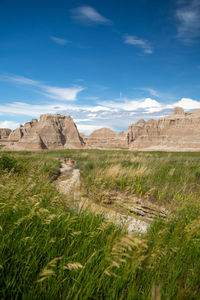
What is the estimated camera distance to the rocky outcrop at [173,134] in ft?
285

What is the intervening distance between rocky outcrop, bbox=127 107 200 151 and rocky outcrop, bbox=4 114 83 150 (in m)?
33.3

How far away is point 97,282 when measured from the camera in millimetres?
1550

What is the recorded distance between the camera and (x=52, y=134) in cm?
8850

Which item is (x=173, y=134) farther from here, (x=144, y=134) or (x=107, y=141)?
(x=107, y=141)

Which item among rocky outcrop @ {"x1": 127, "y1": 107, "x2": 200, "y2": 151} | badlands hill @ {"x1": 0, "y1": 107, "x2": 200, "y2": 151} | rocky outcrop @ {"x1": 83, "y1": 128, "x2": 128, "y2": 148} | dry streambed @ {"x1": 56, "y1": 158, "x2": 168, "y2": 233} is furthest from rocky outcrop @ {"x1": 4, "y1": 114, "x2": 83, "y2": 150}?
dry streambed @ {"x1": 56, "y1": 158, "x2": 168, "y2": 233}

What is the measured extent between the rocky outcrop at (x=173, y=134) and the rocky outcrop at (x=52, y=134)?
3327 cm

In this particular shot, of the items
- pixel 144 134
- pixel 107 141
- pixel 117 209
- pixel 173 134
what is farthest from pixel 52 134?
pixel 117 209

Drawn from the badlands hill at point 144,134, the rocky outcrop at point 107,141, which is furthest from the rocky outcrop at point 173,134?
the rocky outcrop at point 107,141

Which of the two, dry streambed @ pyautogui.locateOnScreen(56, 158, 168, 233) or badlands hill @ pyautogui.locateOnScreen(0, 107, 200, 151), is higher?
badlands hill @ pyautogui.locateOnScreen(0, 107, 200, 151)

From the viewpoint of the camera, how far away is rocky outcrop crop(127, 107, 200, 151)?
8675 cm

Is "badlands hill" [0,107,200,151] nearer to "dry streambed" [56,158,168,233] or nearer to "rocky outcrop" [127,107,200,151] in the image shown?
"rocky outcrop" [127,107,200,151]

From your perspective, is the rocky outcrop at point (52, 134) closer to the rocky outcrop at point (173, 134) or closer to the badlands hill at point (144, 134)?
the badlands hill at point (144, 134)

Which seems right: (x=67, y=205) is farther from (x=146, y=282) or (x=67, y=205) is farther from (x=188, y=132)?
(x=188, y=132)

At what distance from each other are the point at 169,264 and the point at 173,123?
103 meters
